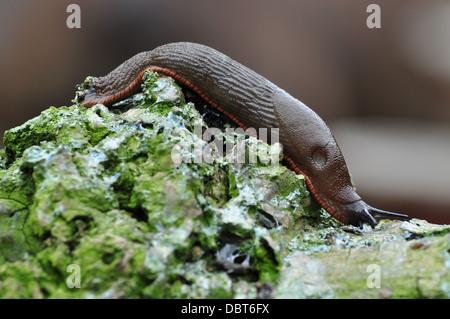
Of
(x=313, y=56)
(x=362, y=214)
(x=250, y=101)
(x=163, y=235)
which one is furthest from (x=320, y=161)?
(x=313, y=56)

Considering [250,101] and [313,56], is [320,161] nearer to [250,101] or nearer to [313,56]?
[250,101]

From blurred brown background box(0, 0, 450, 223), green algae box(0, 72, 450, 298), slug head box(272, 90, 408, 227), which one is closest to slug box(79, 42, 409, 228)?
slug head box(272, 90, 408, 227)

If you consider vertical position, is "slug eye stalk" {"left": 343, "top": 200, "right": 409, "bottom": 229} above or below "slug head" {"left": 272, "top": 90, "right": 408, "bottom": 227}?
below

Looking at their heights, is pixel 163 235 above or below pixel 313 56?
below

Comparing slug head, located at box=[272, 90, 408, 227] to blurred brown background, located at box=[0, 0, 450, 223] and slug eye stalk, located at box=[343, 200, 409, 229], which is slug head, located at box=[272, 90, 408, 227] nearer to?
slug eye stalk, located at box=[343, 200, 409, 229]

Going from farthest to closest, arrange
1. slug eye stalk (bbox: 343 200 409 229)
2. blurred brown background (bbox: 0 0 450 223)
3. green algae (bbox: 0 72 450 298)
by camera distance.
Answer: blurred brown background (bbox: 0 0 450 223) → slug eye stalk (bbox: 343 200 409 229) → green algae (bbox: 0 72 450 298)

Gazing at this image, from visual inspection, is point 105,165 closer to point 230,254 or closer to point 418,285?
point 230,254
